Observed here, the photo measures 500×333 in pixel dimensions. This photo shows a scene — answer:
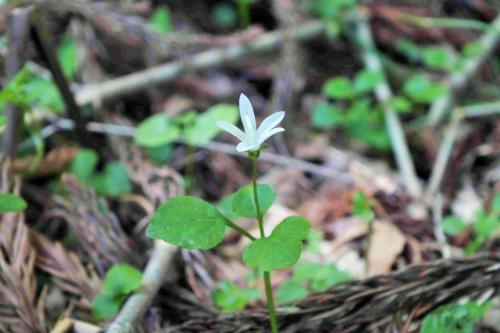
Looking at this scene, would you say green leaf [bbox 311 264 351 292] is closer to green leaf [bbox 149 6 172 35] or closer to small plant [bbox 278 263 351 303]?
small plant [bbox 278 263 351 303]

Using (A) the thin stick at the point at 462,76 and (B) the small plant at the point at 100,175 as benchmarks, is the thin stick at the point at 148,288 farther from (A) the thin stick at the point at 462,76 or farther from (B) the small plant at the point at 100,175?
(A) the thin stick at the point at 462,76

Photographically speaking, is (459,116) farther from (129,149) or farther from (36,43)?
(36,43)

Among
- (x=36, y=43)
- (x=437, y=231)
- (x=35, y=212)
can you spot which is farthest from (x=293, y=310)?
(x=36, y=43)

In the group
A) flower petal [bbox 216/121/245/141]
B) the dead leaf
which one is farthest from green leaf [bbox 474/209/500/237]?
flower petal [bbox 216/121/245/141]

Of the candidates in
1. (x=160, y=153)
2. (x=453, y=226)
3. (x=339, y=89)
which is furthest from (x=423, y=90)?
(x=160, y=153)

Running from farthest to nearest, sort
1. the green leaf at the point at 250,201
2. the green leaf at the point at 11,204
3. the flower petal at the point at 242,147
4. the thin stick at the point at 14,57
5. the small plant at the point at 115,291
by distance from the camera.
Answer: the thin stick at the point at 14,57 → the small plant at the point at 115,291 → the green leaf at the point at 11,204 → the green leaf at the point at 250,201 → the flower petal at the point at 242,147

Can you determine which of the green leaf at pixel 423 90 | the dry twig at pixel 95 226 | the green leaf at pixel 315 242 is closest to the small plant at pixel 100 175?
A: the dry twig at pixel 95 226
